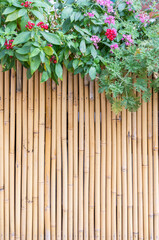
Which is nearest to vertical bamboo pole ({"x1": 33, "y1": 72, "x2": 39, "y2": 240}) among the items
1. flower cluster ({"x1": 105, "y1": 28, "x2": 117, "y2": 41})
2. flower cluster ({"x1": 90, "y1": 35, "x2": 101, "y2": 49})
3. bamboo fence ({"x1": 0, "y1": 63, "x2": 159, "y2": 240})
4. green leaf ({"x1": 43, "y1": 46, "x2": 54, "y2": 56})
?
bamboo fence ({"x1": 0, "y1": 63, "x2": 159, "y2": 240})

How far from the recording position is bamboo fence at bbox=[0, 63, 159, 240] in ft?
5.57

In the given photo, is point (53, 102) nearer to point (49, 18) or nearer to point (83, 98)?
point (83, 98)

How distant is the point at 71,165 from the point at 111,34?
3.33 feet

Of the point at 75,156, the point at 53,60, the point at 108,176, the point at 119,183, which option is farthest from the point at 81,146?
the point at 53,60

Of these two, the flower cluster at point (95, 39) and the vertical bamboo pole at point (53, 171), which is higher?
the flower cluster at point (95, 39)

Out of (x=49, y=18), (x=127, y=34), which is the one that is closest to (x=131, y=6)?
(x=127, y=34)

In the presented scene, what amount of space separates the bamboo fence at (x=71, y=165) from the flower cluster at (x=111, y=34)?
0.38 m

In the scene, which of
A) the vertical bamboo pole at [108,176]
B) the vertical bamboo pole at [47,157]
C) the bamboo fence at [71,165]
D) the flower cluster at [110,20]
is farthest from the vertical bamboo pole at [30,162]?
the flower cluster at [110,20]

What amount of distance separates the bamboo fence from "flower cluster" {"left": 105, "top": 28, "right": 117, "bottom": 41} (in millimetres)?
379

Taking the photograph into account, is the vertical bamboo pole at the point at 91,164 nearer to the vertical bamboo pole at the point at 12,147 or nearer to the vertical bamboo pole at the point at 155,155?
the vertical bamboo pole at the point at 155,155

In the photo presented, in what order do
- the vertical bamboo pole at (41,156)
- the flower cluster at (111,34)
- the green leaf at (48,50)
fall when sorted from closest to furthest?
the green leaf at (48,50), the flower cluster at (111,34), the vertical bamboo pole at (41,156)

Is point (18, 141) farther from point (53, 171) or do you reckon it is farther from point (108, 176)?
point (108, 176)

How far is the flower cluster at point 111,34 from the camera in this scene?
147cm

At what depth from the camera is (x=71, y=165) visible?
1.71 metres
